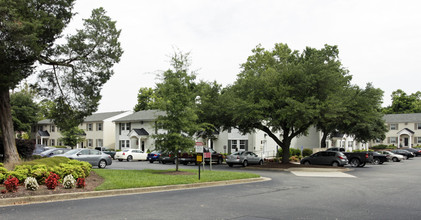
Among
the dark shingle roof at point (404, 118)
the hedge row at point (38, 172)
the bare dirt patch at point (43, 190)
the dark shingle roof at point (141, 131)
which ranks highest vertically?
the dark shingle roof at point (404, 118)

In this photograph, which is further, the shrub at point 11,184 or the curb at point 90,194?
the shrub at point 11,184

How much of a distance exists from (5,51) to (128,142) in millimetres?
42673

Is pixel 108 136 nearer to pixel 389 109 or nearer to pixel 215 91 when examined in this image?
pixel 215 91

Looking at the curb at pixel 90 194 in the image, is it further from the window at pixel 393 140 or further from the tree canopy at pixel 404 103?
the tree canopy at pixel 404 103

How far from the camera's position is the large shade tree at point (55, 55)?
1631cm

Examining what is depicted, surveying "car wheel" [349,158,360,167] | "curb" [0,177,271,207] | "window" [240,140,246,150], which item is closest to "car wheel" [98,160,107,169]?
"curb" [0,177,271,207]

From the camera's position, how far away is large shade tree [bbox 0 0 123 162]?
1631cm

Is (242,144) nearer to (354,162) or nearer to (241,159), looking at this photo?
(241,159)

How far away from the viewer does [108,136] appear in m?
63.5

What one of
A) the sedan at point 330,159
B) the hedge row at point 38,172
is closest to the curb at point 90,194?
the hedge row at point 38,172

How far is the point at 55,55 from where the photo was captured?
20922mm

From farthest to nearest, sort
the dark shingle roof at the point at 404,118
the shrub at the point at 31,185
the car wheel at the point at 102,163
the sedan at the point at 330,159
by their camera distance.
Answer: the dark shingle roof at the point at 404,118 < the sedan at the point at 330,159 < the car wheel at the point at 102,163 < the shrub at the point at 31,185

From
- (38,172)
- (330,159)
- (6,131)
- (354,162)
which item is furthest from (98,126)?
(38,172)

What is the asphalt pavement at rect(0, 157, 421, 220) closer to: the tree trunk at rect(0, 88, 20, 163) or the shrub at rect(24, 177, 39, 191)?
the shrub at rect(24, 177, 39, 191)
